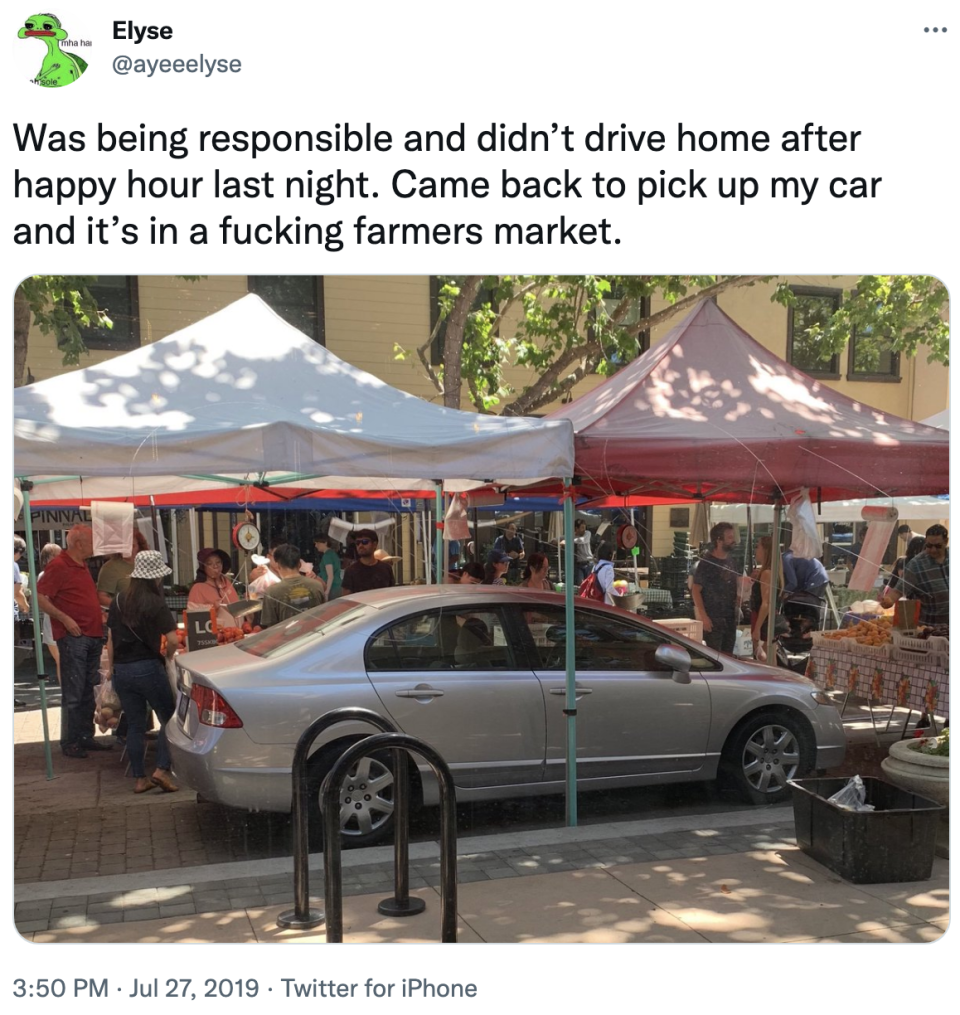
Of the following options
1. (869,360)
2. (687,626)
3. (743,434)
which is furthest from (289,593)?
(869,360)

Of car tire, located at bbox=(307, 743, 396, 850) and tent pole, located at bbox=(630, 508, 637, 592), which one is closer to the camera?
car tire, located at bbox=(307, 743, 396, 850)

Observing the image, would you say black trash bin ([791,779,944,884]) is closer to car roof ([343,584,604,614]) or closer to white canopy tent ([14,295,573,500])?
car roof ([343,584,604,614])

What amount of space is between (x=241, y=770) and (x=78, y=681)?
332cm

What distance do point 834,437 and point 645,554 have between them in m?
4.79

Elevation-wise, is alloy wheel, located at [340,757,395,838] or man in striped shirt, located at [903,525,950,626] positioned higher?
man in striped shirt, located at [903,525,950,626]

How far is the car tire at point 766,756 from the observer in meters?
6.58

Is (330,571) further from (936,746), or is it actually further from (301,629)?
(936,746)

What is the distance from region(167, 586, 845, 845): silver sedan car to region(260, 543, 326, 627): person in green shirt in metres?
1.21

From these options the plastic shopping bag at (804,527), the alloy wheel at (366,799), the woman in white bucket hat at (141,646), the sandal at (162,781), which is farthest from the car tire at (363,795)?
the plastic shopping bag at (804,527)

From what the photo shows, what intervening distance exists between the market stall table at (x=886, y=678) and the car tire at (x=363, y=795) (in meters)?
3.96

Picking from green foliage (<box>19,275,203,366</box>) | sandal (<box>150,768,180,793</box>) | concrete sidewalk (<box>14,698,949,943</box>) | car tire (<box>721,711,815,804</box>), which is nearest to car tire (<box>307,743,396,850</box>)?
concrete sidewalk (<box>14,698,949,943</box>)

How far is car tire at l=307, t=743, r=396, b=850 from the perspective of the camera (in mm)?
5703
